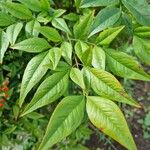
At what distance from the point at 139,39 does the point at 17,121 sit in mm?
737

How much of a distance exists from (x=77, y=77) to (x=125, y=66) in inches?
→ 4.5

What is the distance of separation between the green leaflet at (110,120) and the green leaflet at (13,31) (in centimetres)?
29

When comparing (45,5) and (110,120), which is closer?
(110,120)

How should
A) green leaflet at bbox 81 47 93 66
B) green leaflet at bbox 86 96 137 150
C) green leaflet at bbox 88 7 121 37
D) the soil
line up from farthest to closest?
the soil, green leaflet at bbox 88 7 121 37, green leaflet at bbox 81 47 93 66, green leaflet at bbox 86 96 137 150

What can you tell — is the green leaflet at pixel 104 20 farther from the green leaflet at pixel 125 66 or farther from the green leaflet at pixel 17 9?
the green leaflet at pixel 17 9

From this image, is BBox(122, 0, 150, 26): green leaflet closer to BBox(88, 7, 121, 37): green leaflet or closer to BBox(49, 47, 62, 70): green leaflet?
BBox(88, 7, 121, 37): green leaflet

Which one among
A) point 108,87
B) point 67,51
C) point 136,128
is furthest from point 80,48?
point 136,128

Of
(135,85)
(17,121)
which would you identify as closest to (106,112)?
(17,121)

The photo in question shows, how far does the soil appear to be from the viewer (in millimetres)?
2652

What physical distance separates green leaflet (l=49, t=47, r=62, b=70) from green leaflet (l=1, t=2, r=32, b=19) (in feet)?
0.54

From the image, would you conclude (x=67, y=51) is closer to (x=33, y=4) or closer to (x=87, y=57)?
(x=87, y=57)

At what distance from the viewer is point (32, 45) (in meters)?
0.89

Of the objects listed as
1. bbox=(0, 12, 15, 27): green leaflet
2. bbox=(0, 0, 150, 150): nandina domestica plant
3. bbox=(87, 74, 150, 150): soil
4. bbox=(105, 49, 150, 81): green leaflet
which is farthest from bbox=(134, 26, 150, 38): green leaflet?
bbox=(87, 74, 150, 150): soil

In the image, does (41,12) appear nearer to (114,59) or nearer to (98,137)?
(114,59)
